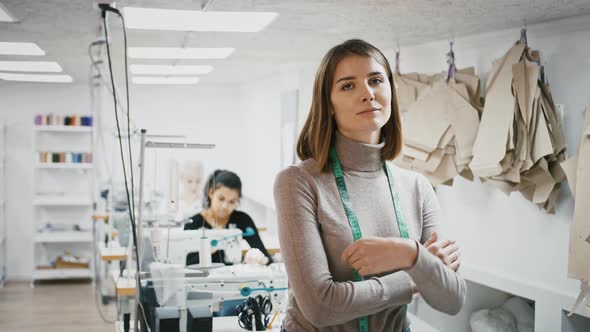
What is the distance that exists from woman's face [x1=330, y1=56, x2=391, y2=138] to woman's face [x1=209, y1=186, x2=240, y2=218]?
2.60 metres

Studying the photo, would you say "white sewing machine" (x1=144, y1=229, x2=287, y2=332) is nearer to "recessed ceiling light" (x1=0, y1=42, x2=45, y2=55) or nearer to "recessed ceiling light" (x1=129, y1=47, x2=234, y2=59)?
"recessed ceiling light" (x1=129, y1=47, x2=234, y2=59)

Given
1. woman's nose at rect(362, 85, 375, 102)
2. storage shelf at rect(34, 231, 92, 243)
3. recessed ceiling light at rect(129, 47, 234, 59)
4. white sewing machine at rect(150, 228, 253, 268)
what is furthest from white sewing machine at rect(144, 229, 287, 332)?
storage shelf at rect(34, 231, 92, 243)

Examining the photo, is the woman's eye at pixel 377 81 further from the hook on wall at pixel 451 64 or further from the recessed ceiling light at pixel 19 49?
the recessed ceiling light at pixel 19 49

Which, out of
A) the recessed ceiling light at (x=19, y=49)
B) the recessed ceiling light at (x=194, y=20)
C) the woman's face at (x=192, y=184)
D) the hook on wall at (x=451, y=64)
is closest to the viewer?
the recessed ceiling light at (x=194, y=20)

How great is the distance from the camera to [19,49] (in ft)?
13.1

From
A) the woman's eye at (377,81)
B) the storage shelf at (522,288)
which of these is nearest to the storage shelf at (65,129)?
the storage shelf at (522,288)

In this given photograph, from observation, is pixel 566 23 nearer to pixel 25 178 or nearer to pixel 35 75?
pixel 35 75

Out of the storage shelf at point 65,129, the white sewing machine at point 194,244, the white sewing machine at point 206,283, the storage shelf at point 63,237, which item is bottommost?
the storage shelf at point 63,237

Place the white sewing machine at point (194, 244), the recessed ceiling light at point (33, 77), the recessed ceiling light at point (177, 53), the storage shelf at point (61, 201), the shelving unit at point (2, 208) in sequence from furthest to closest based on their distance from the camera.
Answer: the shelving unit at point (2, 208) < the storage shelf at point (61, 201) < the recessed ceiling light at point (33, 77) < the recessed ceiling light at point (177, 53) < the white sewing machine at point (194, 244)

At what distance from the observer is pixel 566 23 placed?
2.79 metres

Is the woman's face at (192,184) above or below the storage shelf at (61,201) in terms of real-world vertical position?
above

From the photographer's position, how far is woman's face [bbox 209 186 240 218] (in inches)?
154

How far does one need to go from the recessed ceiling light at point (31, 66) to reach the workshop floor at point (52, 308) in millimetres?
2236

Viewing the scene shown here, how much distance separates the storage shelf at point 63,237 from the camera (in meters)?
6.79
